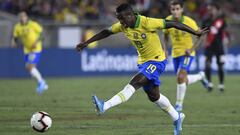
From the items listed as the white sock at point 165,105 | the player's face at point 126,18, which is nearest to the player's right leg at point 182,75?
the white sock at point 165,105

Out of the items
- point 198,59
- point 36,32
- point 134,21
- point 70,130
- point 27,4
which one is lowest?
point 198,59

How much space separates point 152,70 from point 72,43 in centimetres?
1975

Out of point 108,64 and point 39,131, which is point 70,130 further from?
point 108,64

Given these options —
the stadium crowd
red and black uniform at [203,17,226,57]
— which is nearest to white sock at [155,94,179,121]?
red and black uniform at [203,17,226,57]

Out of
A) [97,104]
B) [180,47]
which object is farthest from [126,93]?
[180,47]

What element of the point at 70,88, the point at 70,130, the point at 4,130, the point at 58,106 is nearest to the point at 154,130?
the point at 70,130

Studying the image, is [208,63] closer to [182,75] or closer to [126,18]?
[182,75]

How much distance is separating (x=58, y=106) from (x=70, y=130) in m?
5.11

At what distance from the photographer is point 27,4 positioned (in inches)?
1308

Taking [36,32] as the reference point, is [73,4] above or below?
below

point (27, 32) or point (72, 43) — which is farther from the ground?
point (27, 32)

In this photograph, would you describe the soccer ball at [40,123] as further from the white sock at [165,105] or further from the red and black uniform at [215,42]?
the red and black uniform at [215,42]

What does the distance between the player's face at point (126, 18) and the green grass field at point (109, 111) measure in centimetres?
200

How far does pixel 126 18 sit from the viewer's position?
1309cm
